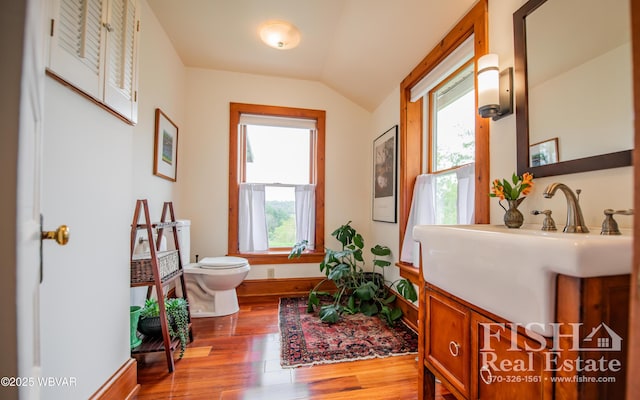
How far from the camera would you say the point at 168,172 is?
223 cm

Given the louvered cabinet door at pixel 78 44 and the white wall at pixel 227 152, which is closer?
the louvered cabinet door at pixel 78 44

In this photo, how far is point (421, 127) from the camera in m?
2.21

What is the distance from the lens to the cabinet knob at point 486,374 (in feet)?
2.77

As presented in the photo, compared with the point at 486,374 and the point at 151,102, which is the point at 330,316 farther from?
the point at 151,102

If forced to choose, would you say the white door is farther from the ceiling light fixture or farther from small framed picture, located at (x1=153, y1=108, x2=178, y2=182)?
the ceiling light fixture

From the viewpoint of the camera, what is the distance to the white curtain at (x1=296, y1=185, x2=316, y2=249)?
113 inches

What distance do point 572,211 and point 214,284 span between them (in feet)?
7.61

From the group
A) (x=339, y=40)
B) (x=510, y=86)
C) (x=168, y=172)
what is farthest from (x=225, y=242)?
(x=510, y=86)

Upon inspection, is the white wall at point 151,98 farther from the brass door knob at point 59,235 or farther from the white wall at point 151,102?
the brass door knob at point 59,235

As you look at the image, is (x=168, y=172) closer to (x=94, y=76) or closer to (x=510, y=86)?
(x=94, y=76)

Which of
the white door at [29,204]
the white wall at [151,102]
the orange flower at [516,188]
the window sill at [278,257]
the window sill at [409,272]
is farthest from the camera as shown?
the window sill at [278,257]

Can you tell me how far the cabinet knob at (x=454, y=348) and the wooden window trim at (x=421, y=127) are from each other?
2.23ft

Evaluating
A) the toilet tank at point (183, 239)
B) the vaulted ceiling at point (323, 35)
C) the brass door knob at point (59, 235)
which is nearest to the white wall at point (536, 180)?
the vaulted ceiling at point (323, 35)

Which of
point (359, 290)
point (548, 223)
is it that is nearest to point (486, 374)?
point (548, 223)
